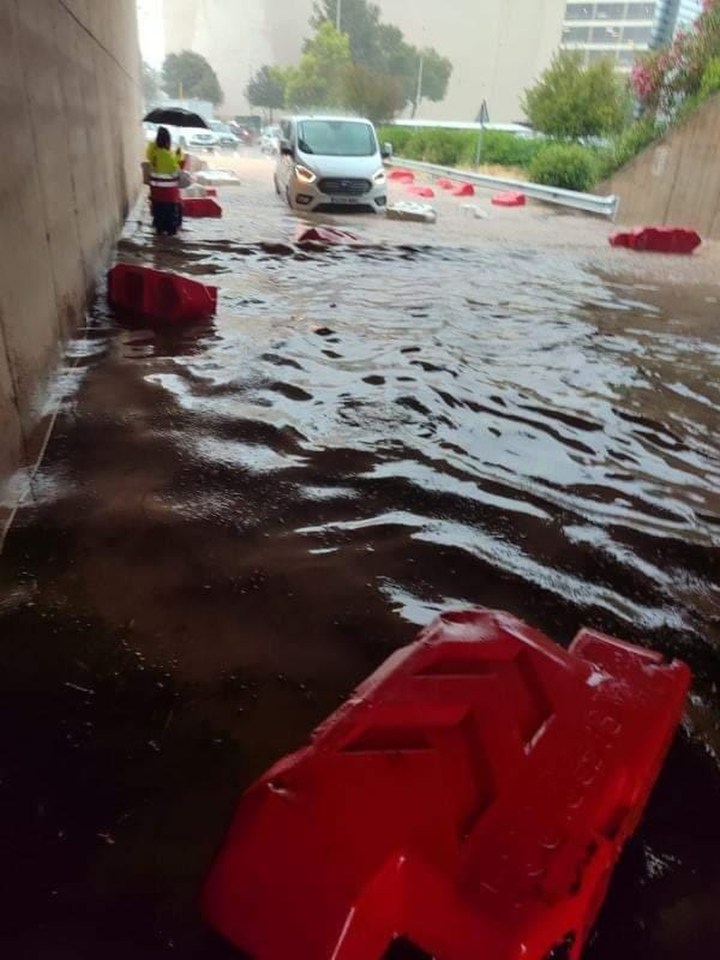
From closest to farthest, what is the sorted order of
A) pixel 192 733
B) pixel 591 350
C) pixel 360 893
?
pixel 360 893, pixel 192 733, pixel 591 350

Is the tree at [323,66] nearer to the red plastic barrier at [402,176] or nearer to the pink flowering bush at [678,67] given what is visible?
the red plastic barrier at [402,176]

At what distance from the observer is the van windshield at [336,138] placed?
15508mm

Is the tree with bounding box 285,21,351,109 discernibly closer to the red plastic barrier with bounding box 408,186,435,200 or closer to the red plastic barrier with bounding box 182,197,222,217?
the red plastic barrier with bounding box 408,186,435,200

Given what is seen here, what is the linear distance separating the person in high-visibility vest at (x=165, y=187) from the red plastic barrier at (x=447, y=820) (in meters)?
10.2

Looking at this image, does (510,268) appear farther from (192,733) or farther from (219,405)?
(192,733)

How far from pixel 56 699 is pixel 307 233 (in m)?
10.3

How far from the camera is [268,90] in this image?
7500cm

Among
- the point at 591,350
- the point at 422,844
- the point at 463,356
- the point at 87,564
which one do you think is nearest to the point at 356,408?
the point at 463,356

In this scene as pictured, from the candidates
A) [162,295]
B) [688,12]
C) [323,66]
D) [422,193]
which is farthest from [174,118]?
[323,66]

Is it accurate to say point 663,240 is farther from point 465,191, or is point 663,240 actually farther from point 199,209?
point 465,191

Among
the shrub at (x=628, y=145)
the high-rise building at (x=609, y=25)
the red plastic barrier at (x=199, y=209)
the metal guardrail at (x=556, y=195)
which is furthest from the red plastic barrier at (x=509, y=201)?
the high-rise building at (x=609, y=25)

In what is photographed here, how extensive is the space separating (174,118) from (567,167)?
48.5 feet

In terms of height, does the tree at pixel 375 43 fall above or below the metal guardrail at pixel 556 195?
above

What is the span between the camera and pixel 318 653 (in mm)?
2336
